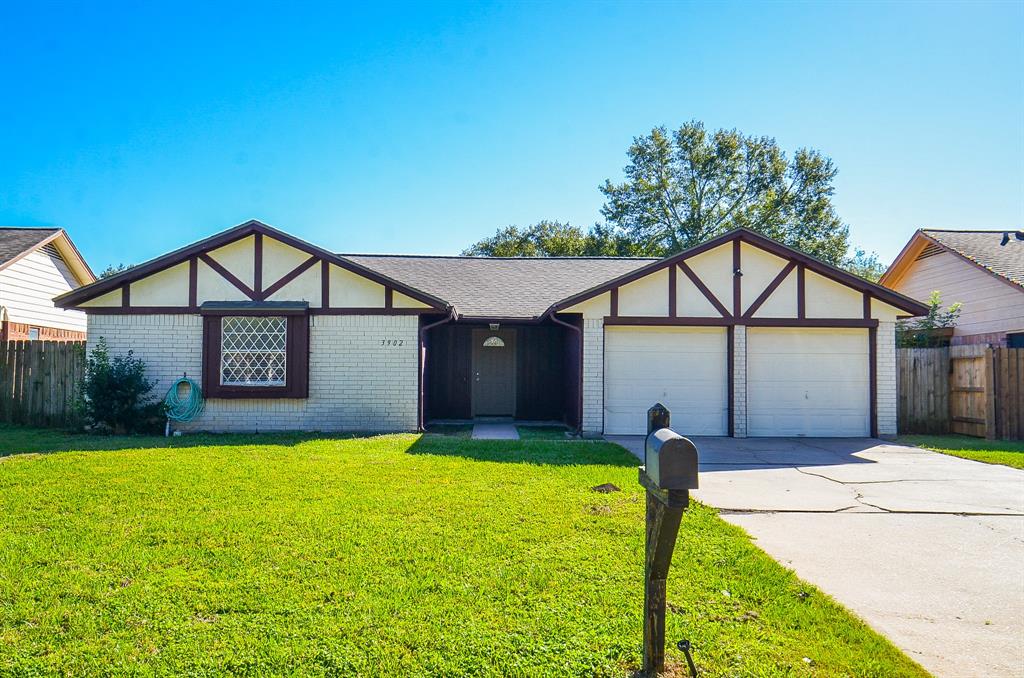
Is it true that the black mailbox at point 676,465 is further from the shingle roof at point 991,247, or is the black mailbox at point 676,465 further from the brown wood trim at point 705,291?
the shingle roof at point 991,247

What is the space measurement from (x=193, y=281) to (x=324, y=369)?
10.1 ft

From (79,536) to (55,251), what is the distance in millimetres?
16999

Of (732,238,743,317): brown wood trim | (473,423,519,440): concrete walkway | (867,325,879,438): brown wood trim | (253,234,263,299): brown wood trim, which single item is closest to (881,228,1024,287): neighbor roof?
(867,325,879,438): brown wood trim

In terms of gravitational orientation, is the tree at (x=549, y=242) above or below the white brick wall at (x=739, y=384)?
above

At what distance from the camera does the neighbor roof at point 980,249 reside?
14.4 m

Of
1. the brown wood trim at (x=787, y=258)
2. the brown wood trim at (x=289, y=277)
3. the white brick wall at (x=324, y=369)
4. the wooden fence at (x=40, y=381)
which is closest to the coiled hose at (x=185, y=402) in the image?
the white brick wall at (x=324, y=369)

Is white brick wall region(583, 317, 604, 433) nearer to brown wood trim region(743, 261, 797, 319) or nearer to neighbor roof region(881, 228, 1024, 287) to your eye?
brown wood trim region(743, 261, 797, 319)

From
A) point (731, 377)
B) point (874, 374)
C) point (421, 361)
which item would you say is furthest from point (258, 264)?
point (874, 374)

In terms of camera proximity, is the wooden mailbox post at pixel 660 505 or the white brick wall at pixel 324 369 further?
the white brick wall at pixel 324 369

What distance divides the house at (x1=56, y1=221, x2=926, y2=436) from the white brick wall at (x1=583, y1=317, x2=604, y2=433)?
0.03m

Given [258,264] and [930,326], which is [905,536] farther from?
[930,326]

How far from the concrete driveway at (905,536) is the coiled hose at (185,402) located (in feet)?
26.8

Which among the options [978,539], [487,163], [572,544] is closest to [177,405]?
[572,544]

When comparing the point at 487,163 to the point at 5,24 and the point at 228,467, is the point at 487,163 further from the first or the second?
the point at 228,467
